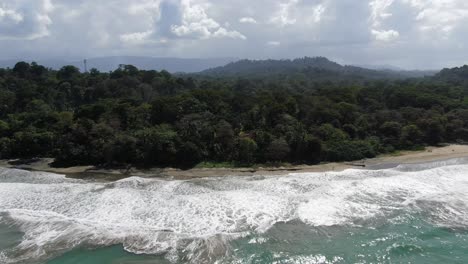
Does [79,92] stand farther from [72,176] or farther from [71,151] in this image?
[72,176]

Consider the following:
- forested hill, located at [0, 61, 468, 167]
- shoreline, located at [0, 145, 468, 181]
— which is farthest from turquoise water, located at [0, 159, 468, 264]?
forested hill, located at [0, 61, 468, 167]

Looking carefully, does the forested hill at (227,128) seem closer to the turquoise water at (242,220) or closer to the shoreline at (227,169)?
the shoreline at (227,169)

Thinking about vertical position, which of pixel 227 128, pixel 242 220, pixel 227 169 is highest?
pixel 227 128

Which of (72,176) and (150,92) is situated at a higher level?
(150,92)

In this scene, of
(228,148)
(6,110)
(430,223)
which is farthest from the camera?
(6,110)

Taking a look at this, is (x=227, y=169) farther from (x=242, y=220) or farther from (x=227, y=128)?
(x=242, y=220)

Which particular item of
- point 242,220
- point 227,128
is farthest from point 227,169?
point 242,220

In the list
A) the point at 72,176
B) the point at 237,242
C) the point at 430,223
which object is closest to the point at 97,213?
the point at 237,242

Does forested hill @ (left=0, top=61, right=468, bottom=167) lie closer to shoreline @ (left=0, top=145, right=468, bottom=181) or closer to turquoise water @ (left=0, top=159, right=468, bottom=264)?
shoreline @ (left=0, top=145, right=468, bottom=181)
